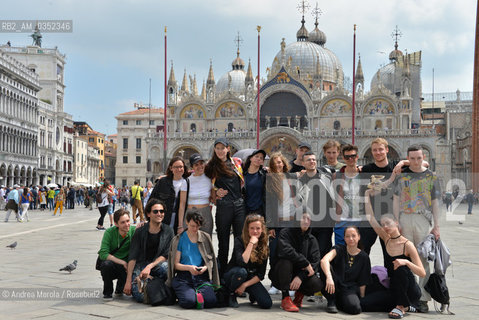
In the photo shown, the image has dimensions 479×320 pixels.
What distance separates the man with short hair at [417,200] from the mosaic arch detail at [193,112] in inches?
1939

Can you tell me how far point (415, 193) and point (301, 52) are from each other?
59.2m

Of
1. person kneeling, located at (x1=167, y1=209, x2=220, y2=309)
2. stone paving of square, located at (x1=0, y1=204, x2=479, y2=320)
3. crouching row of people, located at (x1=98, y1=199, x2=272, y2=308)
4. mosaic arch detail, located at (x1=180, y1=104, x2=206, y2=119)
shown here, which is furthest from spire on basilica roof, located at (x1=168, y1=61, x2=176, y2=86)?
person kneeling, located at (x1=167, y1=209, x2=220, y2=309)

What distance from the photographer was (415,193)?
5727 mm

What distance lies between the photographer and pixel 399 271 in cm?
547

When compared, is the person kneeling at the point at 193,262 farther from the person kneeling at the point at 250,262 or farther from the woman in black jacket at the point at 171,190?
the woman in black jacket at the point at 171,190

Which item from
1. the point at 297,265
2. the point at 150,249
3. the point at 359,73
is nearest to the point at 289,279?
the point at 297,265

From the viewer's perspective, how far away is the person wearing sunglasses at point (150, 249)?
584cm

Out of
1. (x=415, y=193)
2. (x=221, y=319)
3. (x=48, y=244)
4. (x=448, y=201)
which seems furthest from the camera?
(x=448, y=201)

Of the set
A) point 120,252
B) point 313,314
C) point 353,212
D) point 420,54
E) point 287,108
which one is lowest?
point 313,314

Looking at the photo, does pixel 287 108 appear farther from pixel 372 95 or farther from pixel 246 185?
pixel 246 185

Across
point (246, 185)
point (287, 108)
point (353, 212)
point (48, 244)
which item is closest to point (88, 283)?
point (246, 185)

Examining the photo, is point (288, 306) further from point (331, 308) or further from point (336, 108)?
point (336, 108)

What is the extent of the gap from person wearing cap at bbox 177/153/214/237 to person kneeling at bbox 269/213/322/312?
1127 millimetres

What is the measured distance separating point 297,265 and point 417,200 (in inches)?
57.4
